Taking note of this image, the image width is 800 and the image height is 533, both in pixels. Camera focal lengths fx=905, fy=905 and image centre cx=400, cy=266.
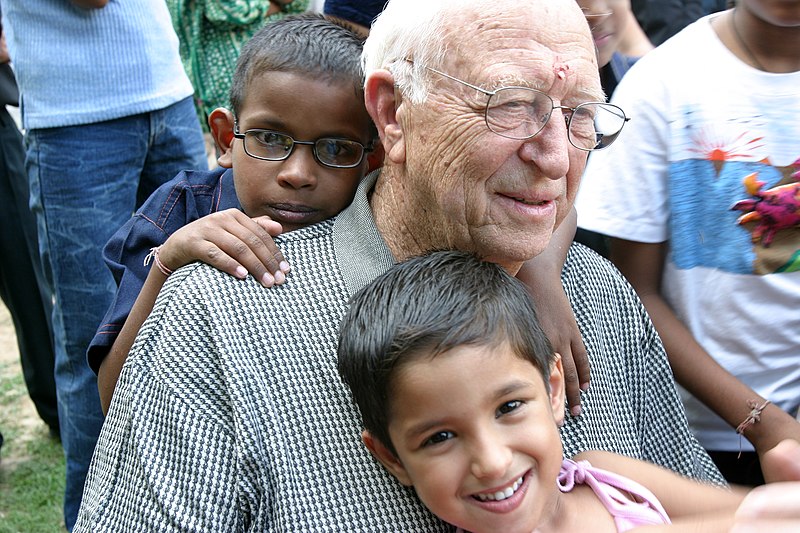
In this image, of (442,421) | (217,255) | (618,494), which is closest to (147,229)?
(217,255)

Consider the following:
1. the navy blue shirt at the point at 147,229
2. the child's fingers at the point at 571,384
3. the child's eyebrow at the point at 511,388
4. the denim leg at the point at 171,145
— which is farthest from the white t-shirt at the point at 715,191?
the denim leg at the point at 171,145

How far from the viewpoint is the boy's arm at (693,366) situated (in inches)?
91.4

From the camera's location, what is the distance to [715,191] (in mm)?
2311

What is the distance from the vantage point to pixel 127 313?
2242 mm

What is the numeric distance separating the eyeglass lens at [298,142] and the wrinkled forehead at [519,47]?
489 millimetres

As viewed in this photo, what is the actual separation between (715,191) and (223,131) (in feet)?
4.48

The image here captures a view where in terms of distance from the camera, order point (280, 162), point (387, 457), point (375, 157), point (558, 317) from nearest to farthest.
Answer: point (387, 457)
point (558, 317)
point (280, 162)
point (375, 157)

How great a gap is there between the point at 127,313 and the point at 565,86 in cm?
119

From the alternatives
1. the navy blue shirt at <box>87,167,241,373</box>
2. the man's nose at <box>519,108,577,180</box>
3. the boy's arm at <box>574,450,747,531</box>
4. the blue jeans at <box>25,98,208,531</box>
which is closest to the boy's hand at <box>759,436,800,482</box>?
the boy's arm at <box>574,450,747,531</box>

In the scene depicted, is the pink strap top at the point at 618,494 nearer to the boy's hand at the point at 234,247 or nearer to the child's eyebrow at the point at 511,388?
the child's eyebrow at the point at 511,388

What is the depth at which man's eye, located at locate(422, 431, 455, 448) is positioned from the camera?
157 centimetres

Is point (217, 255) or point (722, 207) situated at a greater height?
point (722, 207)

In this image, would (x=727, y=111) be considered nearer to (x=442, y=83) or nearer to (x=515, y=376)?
(x=442, y=83)

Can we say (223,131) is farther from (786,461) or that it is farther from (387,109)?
(786,461)
